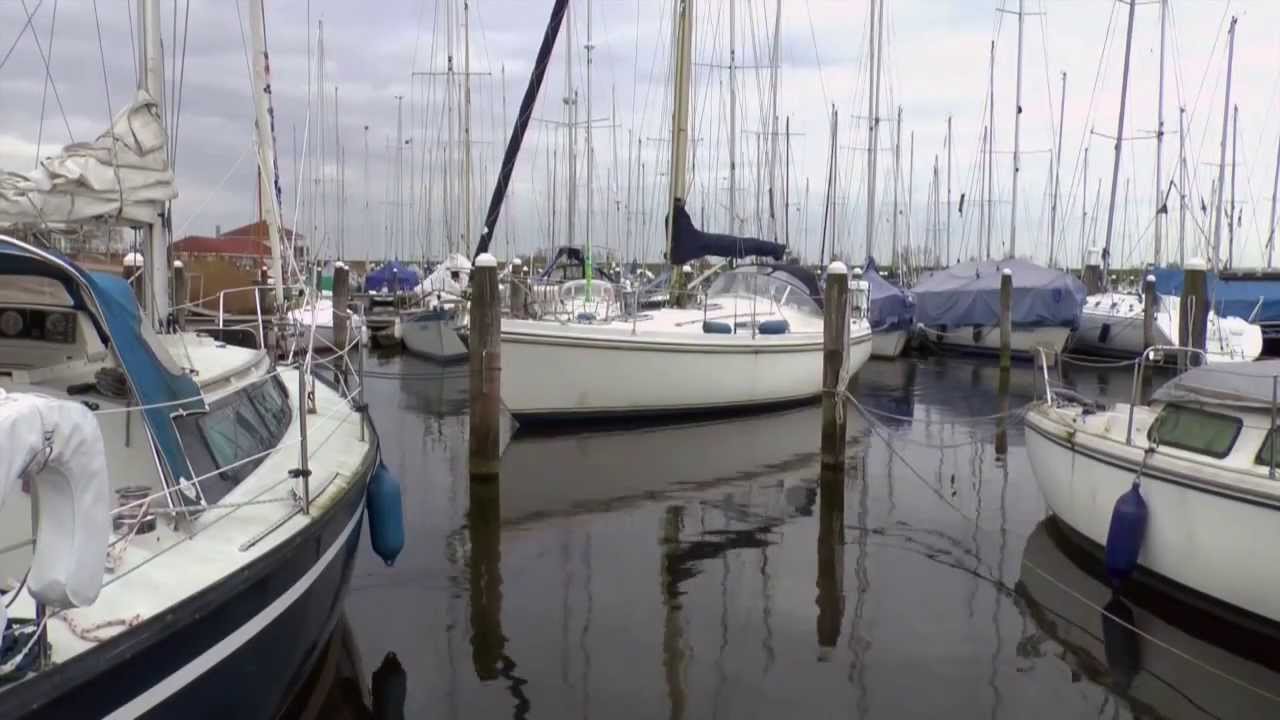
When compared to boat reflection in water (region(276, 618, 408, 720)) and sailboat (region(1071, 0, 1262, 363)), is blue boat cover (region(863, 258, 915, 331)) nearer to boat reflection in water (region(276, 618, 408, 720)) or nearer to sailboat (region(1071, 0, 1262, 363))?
sailboat (region(1071, 0, 1262, 363))

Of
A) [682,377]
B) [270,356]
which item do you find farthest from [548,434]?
[270,356]

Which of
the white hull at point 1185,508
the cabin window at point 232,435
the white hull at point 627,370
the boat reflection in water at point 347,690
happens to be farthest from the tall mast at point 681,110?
the boat reflection in water at point 347,690

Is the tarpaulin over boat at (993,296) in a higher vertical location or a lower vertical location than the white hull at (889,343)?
higher

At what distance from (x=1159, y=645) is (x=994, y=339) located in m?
21.9

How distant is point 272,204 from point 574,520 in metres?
4.38

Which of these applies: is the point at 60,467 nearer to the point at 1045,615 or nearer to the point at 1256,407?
the point at 1045,615

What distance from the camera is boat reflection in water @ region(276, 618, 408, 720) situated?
5676 mm

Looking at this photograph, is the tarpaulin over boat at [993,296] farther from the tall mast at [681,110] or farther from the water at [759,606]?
the water at [759,606]

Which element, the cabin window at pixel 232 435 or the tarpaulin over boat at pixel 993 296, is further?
the tarpaulin over boat at pixel 993 296

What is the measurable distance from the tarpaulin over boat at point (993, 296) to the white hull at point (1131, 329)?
4.95ft

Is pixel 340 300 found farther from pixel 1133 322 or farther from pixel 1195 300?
pixel 1133 322

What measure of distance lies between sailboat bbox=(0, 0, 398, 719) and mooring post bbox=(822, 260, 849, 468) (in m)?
5.52

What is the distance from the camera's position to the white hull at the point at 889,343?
88.6 feet

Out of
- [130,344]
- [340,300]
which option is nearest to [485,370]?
[130,344]
